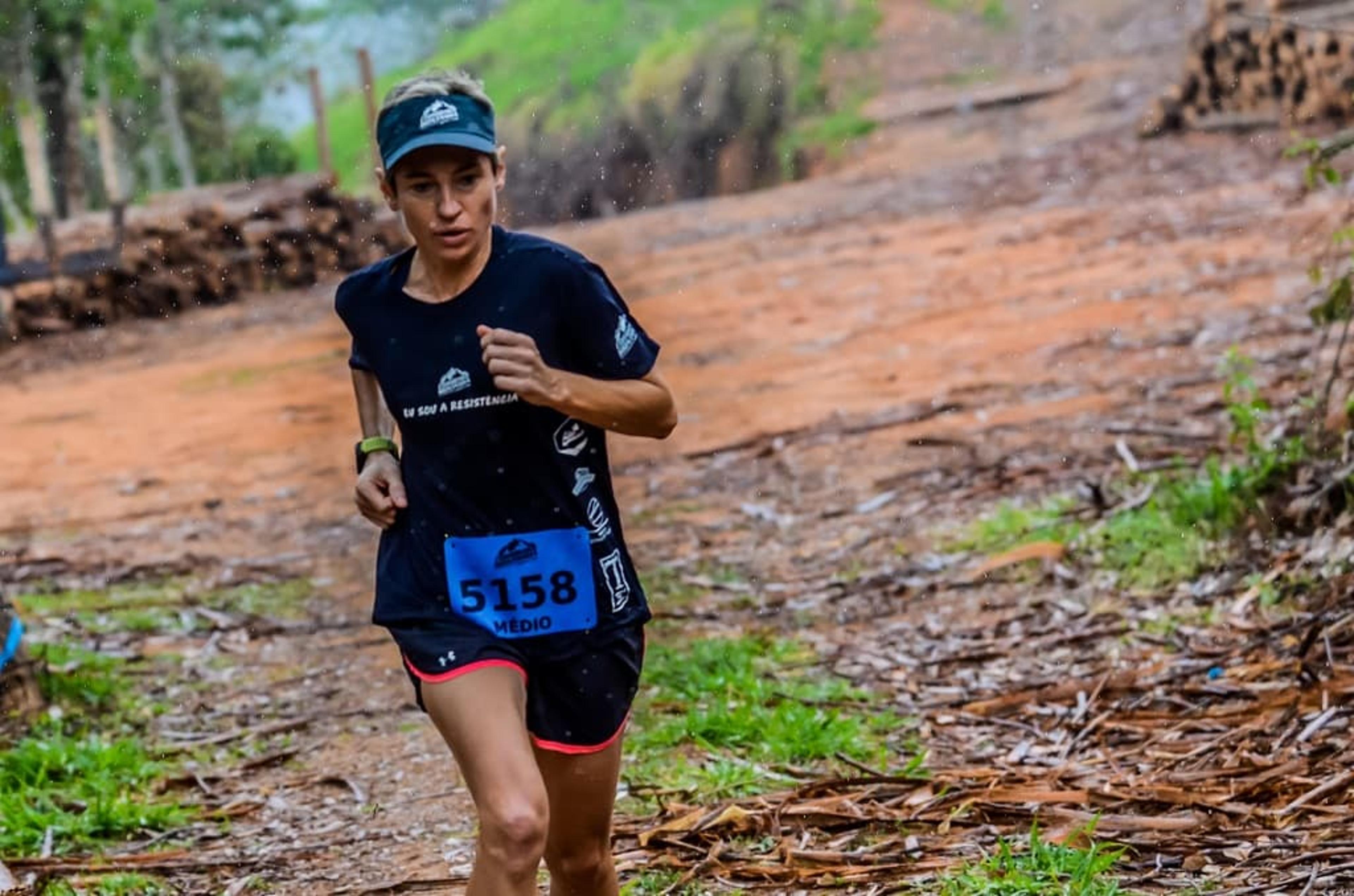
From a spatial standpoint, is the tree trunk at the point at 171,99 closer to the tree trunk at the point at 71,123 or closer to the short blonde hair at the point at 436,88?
the tree trunk at the point at 71,123

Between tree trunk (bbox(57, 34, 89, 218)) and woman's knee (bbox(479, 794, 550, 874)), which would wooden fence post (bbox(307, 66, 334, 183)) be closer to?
tree trunk (bbox(57, 34, 89, 218))

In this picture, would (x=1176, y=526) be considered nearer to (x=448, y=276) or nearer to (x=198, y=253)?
(x=448, y=276)

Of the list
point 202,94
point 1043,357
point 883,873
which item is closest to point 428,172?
point 883,873

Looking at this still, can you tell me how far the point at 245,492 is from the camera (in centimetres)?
1157

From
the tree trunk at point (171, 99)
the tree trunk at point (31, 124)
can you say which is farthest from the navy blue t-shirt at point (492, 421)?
the tree trunk at point (171, 99)

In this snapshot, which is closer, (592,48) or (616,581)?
(616,581)

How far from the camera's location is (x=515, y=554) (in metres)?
3.75

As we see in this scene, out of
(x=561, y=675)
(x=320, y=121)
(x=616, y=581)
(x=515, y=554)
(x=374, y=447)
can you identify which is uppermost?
(x=320, y=121)

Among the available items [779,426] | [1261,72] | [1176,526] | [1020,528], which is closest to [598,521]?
[1176,526]

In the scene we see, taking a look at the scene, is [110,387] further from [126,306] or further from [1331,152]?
[1331,152]

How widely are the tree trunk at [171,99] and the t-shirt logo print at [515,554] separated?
35.0 m

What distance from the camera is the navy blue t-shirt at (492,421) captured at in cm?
374

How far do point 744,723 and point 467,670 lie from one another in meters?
2.69

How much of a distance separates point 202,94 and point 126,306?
22871mm
